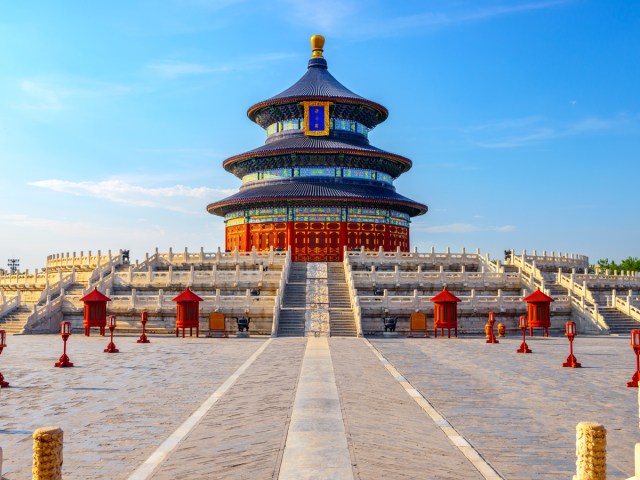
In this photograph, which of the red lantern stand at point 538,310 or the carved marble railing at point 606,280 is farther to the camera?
the carved marble railing at point 606,280

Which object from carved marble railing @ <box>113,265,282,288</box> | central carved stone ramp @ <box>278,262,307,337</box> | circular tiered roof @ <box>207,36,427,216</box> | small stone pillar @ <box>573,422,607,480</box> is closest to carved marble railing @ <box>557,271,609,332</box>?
central carved stone ramp @ <box>278,262,307,337</box>

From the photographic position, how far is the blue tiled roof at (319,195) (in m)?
51.2

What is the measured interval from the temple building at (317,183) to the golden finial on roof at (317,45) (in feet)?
13.5

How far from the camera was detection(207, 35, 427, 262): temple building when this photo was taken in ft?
173

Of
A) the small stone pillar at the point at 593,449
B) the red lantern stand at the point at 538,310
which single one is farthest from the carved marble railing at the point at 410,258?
the small stone pillar at the point at 593,449

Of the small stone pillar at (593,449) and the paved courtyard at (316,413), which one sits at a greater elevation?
the small stone pillar at (593,449)

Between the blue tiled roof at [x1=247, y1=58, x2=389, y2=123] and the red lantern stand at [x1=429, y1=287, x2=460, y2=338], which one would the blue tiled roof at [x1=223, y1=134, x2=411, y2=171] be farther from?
the red lantern stand at [x1=429, y1=287, x2=460, y2=338]

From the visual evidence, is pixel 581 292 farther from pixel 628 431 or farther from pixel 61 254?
pixel 61 254

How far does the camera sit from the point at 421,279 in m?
36.3

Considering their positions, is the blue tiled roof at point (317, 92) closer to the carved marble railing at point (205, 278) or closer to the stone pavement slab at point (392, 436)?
the carved marble railing at point (205, 278)

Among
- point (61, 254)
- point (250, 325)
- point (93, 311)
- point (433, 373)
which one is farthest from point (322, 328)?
point (61, 254)

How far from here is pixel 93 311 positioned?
99.7 feet

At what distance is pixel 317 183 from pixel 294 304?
855 inches

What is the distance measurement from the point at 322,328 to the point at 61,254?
1167 inches
